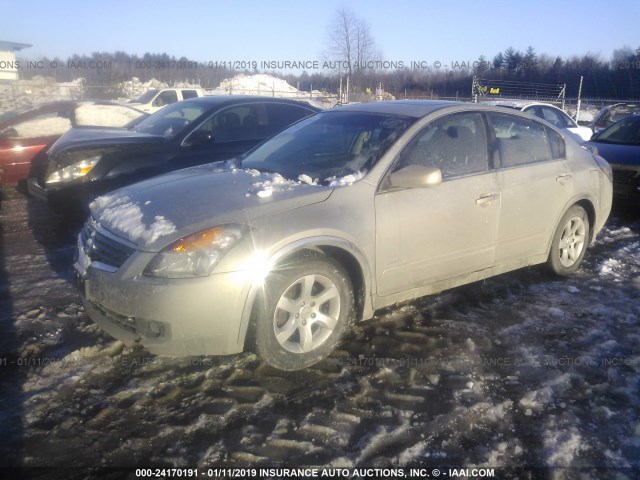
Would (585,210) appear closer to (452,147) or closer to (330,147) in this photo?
(452,147)

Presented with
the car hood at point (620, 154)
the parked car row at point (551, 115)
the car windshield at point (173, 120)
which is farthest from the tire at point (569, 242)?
the parked car row at point (551, 115)

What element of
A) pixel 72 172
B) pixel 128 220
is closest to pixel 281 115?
pixel 72 172

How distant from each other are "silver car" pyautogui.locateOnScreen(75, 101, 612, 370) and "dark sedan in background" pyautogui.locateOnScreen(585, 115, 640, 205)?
3.11 meters

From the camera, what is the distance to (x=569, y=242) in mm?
4988

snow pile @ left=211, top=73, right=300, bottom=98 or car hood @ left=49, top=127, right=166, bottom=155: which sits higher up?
snow pile @ left=211, top=73, right=300, bottom=98

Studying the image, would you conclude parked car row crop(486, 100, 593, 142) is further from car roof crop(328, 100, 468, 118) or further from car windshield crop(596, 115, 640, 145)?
car roof crop(328, 100, 468, 118)

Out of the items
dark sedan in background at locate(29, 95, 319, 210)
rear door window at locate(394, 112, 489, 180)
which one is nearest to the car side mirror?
rear door window at locate(394, 112, 489, 180)

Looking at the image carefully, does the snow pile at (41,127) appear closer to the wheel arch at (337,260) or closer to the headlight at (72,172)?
the headlight at (72,172)

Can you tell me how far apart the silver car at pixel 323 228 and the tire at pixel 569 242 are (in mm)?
38

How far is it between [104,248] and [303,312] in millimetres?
1282

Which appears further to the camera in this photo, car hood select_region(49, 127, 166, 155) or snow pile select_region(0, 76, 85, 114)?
snow pile select_region(0, 76, 85, 114)

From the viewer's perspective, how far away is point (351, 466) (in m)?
2.41

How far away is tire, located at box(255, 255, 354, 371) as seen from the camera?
3.04 m

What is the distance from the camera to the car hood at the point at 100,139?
242 inches
